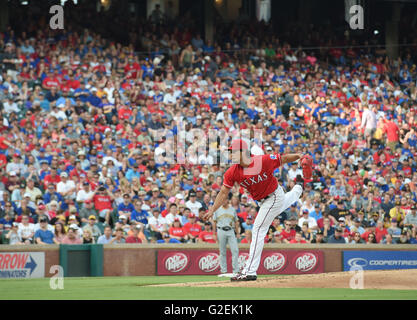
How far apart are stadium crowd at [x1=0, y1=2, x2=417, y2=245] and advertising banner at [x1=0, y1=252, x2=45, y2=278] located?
58cm

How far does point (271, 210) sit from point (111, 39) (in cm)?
1789

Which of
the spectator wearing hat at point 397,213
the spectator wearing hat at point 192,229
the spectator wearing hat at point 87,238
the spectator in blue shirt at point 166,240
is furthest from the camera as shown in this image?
the spectator wearing hat at point 397,213

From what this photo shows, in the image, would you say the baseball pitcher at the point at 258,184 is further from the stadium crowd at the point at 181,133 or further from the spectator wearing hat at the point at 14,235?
the spectator wearing hat at the point at 14,235

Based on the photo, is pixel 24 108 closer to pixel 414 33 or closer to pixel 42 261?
pixel 42 261

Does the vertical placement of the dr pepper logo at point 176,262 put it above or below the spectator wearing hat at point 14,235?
below

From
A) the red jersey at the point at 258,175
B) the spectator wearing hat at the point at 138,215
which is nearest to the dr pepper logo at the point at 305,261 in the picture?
the spectator wearing hat at the point at 138,215

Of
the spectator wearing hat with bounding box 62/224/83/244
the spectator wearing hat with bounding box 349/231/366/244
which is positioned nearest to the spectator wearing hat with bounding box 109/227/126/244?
the spectator wearing hat with bounding box 62/224/83/244

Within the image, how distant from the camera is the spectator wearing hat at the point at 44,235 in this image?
1692 centimetres

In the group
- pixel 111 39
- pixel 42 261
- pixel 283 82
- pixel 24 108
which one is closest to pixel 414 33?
pixel 283 82

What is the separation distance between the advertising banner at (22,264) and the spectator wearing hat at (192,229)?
3627mm

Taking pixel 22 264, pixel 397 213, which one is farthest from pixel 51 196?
pixel 397 213

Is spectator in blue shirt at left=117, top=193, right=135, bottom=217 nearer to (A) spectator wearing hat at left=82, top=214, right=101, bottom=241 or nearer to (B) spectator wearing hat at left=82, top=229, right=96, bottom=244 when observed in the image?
(A) spectator wearing hat at left=82, top=214, right=101, bottom=241

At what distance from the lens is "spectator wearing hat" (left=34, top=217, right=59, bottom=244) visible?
16.9 m

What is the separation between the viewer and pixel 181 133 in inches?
869
